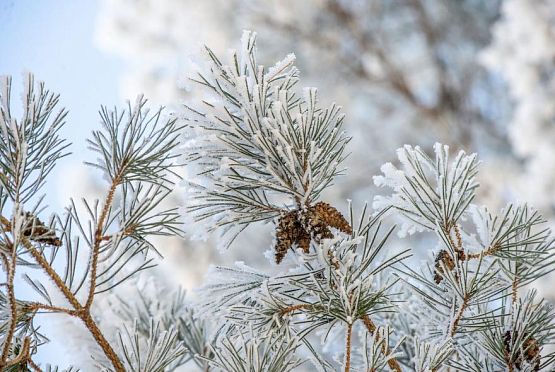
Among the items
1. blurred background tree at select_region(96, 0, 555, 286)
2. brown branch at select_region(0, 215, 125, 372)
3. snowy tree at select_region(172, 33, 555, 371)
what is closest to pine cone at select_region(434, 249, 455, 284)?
snowy tree at select_region(172, 33, 555, 371)

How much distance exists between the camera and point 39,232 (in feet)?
1.21

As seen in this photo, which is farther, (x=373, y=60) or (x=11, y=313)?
(x=373, y=60)

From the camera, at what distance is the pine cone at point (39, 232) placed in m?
0.35

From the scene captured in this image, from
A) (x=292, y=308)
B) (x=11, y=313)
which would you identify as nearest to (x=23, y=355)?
(x=11, y=313)

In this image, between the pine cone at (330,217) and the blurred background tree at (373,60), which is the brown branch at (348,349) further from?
the blurred background tree at (373,60)

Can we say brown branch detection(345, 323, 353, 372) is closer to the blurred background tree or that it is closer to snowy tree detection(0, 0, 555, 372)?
snowy tree detection(0, 0, 555, 372)

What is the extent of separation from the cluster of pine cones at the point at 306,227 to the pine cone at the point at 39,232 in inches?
5.5

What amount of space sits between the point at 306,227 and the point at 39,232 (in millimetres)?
165

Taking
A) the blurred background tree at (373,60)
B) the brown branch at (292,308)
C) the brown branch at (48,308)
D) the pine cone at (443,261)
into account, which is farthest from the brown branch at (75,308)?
the blurred background tree at (373,60)

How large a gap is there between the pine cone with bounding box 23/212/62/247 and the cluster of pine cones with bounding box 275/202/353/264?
14 centimetres

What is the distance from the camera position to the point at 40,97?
15.4 inches

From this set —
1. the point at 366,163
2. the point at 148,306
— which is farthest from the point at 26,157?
the point at 366,163

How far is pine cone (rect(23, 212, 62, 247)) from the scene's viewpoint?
35 cm

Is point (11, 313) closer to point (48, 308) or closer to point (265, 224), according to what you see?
point (48, 308)
